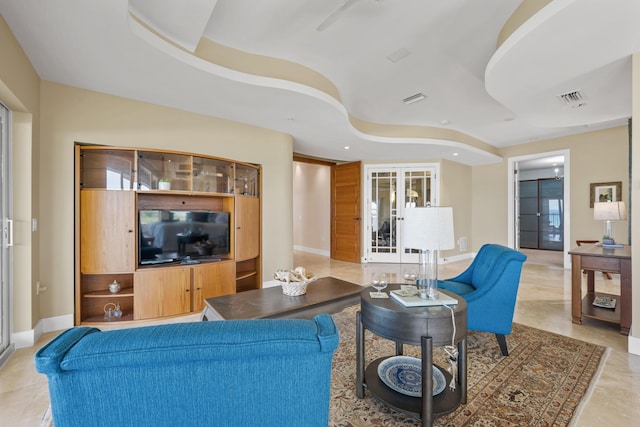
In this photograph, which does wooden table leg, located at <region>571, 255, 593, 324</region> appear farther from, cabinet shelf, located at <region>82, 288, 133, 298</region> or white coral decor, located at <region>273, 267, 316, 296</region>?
cabinet shelf, located at <region>82, 288, 133, 298</region>

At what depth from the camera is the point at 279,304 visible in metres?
2.33

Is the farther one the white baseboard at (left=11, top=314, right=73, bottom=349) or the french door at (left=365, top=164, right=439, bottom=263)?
the french door at (left=365, top=164, right=439, bottom=263)

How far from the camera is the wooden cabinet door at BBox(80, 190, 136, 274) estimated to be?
296cm

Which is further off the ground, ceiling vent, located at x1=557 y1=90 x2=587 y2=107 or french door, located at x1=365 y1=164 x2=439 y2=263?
ceiling vent, located at x1=557 y1=90 x2=587 y2=107

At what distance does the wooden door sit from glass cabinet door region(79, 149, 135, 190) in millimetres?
4770

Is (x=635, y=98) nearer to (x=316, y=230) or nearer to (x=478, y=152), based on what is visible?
(x=478, y=152)

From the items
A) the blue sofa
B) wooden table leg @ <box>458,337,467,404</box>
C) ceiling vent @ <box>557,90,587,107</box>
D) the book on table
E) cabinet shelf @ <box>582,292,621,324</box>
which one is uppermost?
ceiling vent @ <box>557,90,587,107</box>

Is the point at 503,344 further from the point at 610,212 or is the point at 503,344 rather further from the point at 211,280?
the point at 211,280

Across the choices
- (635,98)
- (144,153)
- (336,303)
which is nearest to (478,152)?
(635,98)

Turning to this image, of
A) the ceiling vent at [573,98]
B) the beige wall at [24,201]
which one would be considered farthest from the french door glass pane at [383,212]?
the beige wall at [24,201]

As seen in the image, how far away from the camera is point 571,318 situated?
3098 mm

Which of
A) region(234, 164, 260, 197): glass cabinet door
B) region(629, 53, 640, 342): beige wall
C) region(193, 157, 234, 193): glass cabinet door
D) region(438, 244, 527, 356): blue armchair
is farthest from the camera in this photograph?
region(234, 164, 260, 197): glass cabinet door

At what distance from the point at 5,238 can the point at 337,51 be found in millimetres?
3433

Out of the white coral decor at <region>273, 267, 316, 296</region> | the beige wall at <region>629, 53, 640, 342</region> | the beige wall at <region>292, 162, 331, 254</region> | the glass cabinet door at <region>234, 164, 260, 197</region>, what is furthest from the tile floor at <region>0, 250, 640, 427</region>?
the beige wall at <region>292, 162, 331, 254</region>
